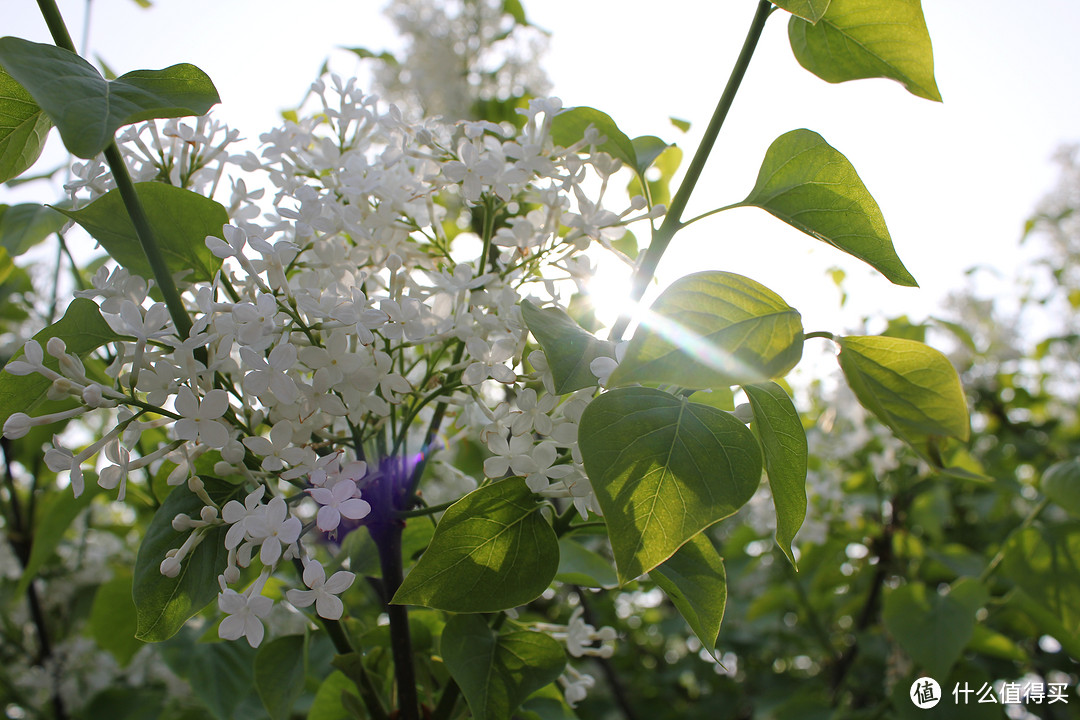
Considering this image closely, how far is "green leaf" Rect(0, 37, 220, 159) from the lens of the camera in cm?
32

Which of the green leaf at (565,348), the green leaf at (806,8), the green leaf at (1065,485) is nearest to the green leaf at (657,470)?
the green leaf at (565,348)

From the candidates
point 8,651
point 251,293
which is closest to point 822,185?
point 251,293

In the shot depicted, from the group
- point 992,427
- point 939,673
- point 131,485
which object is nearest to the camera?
point 131,485

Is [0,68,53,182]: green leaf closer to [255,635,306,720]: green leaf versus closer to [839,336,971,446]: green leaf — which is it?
[255,635,306,720]: green leaf

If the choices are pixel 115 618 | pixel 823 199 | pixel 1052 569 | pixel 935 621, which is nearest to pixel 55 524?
pixel 115 618

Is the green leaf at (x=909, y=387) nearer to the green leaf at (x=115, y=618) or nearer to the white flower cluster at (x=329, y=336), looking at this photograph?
the white flower cluster at (x=329, y=336)

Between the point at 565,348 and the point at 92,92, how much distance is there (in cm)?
28

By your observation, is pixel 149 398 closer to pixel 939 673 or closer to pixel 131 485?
pixel 131 485

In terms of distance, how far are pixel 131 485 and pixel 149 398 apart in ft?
1.51

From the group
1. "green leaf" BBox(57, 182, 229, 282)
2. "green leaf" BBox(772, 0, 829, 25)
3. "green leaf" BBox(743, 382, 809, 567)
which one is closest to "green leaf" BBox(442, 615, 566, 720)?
"green leaf" BBox(743, 382, 809, 567)

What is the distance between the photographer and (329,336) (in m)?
0.39

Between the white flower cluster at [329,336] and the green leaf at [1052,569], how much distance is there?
0.80 m

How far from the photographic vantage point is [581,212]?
0.50 meters

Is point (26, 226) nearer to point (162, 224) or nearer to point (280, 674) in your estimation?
point (162, 224)
